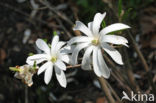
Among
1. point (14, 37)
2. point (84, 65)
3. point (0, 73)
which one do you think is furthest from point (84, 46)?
point (14, 37)

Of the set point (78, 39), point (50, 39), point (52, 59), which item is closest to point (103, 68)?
point (78, 39)

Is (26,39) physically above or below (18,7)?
below

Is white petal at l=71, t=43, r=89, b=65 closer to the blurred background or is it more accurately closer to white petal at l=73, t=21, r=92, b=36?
white petal at l=73, t=21, r=92, b=36

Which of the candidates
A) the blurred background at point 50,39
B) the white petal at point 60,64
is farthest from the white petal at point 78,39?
the blurred background at point 50,39

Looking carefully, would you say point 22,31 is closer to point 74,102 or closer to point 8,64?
point 8,64

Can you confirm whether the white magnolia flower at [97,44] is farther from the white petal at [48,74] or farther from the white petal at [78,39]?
the white petal at [48,74]

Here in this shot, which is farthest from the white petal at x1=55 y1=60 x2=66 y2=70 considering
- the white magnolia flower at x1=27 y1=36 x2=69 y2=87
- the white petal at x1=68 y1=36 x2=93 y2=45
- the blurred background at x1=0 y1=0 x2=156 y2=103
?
the blurred background at x1=0 y1=0 x2=156 y2=103

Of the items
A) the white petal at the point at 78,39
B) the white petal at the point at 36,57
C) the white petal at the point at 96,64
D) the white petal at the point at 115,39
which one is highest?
the white petal at the point at 78,39
